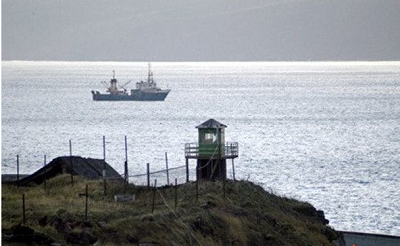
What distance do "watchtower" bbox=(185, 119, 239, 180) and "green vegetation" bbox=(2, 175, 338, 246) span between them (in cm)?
127

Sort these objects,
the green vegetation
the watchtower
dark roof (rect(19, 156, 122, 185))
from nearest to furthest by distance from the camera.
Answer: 1. the green vegetation
2. the watchtower
3. dark roof (rect(19, 156, 122, 185))

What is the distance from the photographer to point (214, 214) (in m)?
37.2

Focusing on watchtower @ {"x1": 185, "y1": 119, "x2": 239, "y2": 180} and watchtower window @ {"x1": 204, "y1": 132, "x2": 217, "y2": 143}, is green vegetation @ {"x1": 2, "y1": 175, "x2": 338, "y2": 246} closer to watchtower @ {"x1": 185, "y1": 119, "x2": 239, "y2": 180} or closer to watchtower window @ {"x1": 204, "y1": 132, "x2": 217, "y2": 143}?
watchtower @ {"x1": 185, "y1": 119, "x2": 239, "y2": 180}

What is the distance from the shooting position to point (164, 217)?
34.9 metres

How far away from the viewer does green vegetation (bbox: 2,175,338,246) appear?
31.8 m

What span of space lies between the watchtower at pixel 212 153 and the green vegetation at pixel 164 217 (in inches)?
49.9


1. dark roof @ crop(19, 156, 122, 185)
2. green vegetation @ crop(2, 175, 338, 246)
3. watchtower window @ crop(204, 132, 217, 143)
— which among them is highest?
watchtower window @ crop(204, 132, 217, 143)

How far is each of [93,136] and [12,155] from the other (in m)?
24.7

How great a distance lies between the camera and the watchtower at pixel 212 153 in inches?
1780

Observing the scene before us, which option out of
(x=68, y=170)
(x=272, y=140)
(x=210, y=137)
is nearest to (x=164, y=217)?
(x=210, y=137)

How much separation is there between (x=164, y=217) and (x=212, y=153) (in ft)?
35.6

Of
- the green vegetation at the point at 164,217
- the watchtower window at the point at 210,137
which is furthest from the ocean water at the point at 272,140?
the green vegetation at the point at 164,217

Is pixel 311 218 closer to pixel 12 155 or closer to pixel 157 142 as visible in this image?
pixel 12 155

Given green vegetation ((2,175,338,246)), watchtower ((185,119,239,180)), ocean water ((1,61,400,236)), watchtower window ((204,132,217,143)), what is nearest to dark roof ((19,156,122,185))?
green vegetation ((2,175,338,246))
